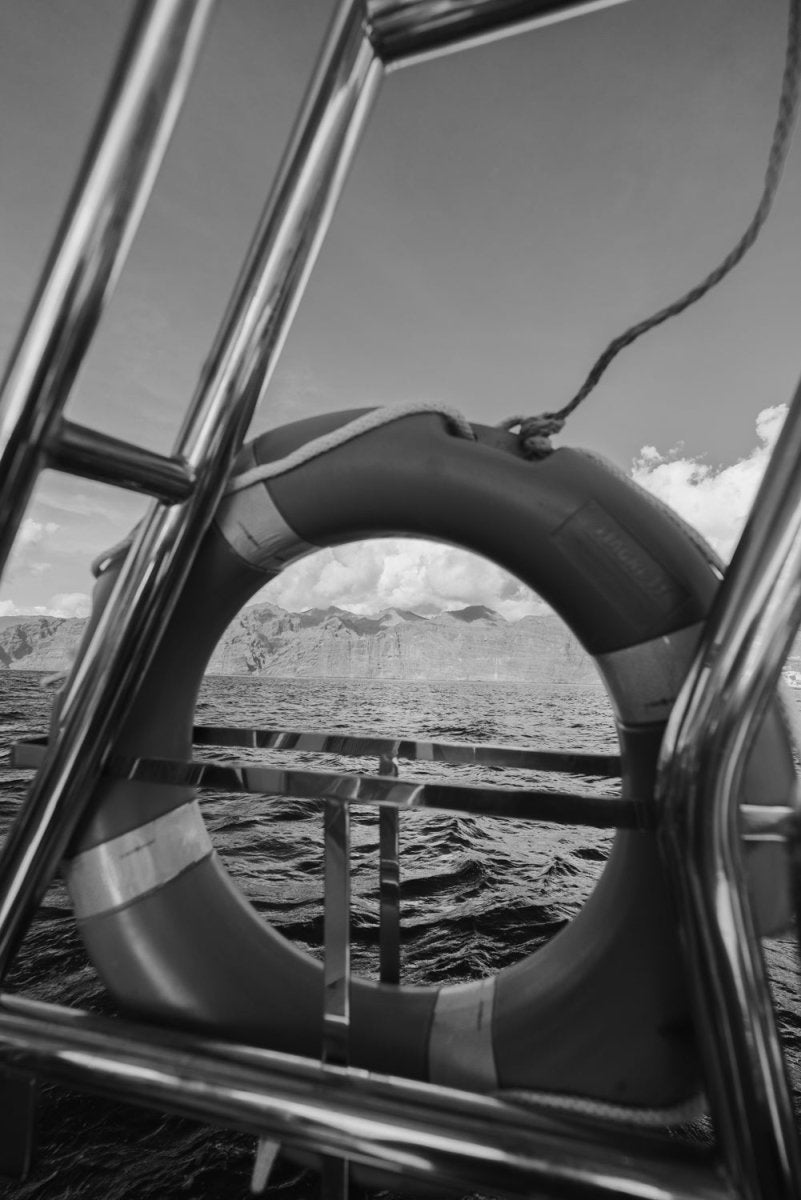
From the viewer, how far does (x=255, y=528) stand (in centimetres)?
87

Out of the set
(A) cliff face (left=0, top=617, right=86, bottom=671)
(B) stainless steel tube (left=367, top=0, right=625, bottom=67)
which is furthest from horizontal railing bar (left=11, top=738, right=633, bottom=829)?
(A) cliff face (left=0, top=617, right=86, bottom=671)

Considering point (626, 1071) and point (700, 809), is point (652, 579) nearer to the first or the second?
point (700, 809)

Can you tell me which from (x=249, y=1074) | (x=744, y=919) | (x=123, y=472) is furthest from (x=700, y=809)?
(x=123, y=472)

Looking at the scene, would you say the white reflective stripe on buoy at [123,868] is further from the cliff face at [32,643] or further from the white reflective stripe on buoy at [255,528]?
the cliff face at [32,643]

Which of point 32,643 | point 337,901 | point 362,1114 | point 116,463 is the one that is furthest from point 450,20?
point 32,643

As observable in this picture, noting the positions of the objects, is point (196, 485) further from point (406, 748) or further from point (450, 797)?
point (406, 748)

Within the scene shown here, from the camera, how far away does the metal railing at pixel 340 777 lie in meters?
0.48

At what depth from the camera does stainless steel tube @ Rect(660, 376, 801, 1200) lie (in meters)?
0.46

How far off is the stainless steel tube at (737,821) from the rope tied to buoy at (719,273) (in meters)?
0.31

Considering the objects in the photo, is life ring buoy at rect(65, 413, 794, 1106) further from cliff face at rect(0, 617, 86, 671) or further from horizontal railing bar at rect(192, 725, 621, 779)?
cliff face at rect(0, 617, 86, 671)

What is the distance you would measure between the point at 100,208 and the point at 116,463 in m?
0.20

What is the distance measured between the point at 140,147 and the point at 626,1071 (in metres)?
0.97

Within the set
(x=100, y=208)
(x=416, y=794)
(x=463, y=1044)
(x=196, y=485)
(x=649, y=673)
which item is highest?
(x=100, y=208)

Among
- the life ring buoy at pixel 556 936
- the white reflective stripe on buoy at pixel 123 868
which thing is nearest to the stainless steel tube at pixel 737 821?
the life ring buoy at pixel 556 936
